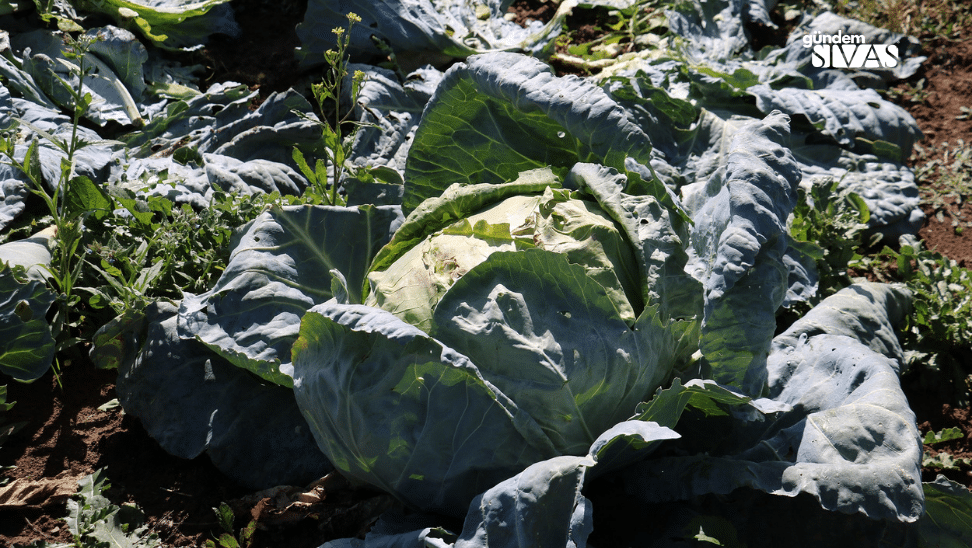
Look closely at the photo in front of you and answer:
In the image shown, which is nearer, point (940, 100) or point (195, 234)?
point (195, 234)

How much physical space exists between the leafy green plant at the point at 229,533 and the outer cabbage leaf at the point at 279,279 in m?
0.49

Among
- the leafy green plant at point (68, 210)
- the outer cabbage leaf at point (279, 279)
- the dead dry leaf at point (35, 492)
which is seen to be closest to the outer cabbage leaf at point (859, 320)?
the outer cabbage leaf at point (279, 279)

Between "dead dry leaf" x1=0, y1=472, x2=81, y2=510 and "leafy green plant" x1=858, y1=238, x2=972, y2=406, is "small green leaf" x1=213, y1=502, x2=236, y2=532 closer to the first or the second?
"dead dry leaf" x1=0, y1=472, x2=81, y2=510

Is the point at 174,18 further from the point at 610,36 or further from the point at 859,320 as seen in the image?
the point at 859,320

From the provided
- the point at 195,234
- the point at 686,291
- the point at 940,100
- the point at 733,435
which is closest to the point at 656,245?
the point at 686,291

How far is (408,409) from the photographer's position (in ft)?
7.21

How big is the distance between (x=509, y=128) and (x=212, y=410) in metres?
1.68

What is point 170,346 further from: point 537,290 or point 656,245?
point 656,245

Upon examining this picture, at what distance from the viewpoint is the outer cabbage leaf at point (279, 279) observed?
263cm

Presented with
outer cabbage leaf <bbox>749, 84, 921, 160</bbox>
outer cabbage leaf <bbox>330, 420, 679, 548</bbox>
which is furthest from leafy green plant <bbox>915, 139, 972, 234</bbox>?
outer cabbage leaf <bbox>330, 420, 679, 548</bbox>

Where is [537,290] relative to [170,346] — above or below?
above

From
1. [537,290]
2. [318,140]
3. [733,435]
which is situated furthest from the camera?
[318,140]

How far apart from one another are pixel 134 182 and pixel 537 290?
2.49m

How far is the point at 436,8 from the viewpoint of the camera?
17.3 feet
